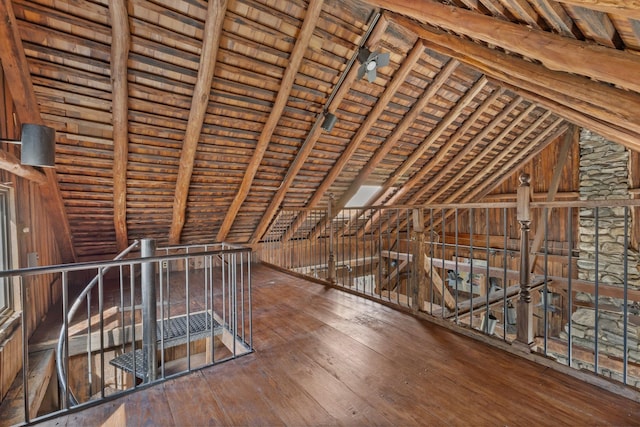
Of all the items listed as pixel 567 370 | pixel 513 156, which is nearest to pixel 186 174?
pixel 567 370

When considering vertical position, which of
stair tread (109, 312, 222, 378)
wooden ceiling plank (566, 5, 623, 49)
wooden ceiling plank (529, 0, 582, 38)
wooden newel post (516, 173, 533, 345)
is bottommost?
stair tread (109, 312, 222, 378)

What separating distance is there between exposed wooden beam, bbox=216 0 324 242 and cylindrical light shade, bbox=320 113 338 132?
62 cm

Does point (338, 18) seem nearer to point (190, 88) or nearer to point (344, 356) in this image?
point (190, 88)

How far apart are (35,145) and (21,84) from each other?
0.93 m

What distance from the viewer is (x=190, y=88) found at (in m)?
3.41

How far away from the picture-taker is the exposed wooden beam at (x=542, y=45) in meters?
1.87

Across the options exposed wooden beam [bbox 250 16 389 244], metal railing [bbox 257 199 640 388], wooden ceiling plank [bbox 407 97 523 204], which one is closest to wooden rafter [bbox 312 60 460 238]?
metal railing [bbox 257 199 640 388]

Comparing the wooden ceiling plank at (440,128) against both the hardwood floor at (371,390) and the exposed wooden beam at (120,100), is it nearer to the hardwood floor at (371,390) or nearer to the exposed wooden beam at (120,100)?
the hardwood floor at (371,390)

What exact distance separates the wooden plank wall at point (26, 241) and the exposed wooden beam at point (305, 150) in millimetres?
3235

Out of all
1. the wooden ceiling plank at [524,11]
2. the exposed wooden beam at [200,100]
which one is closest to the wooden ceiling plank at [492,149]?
the wooden ceiling plank at [524,11]

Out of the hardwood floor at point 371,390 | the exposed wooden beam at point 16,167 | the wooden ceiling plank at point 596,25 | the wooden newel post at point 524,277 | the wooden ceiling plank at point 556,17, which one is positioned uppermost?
the wooden ceiling plank at point 556,17

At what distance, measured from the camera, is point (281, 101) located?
3836 millimetres

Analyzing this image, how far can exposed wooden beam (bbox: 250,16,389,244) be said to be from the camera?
372 centimetres

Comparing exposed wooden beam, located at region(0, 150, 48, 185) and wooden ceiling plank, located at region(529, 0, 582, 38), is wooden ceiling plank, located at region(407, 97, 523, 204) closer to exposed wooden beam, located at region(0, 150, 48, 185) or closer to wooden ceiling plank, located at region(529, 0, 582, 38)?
wooden ceiling plank, located at region(529, 0, 582, 38)
